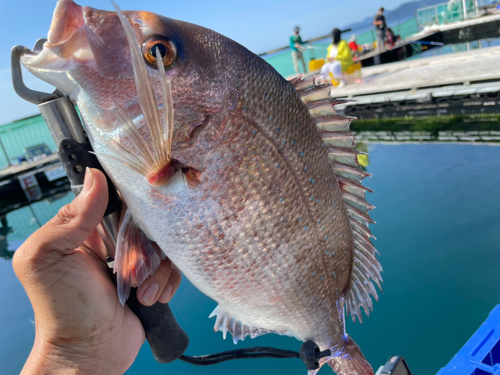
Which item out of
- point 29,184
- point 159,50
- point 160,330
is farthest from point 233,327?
point 29,184

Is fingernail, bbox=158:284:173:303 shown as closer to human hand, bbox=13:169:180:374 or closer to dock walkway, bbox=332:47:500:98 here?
human hand, bbox=13:169:180:374

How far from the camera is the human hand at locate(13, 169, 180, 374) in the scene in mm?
1031

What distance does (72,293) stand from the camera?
1.09 metres

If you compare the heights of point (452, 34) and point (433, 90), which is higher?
point (452, 34)

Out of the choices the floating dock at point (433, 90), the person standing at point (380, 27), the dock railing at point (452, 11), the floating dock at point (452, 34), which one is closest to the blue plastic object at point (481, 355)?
the floating dock at point (433, 90)

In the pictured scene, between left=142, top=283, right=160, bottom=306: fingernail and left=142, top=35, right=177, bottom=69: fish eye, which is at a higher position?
left=142, top=35, right=177, bottom=69: fish eye

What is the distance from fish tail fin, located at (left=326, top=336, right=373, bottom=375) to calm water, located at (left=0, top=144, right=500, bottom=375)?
1.50 meters

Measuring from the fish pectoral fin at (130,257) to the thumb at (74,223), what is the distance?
96mm

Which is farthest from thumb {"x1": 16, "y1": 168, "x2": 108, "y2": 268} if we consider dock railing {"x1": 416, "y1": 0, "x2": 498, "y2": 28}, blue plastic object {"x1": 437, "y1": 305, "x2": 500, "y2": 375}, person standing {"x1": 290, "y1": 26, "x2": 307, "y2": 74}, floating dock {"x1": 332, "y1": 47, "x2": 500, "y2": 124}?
dock railing {"x1": 416, "y1": 0, "x2": 498, "y2": 28}

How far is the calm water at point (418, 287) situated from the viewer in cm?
279

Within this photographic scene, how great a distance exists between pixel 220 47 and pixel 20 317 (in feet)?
15.3

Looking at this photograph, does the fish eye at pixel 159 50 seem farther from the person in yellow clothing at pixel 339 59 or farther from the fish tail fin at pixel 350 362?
the person in yellow clothing at pixel 339 59

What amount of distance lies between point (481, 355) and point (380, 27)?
50.3 feet

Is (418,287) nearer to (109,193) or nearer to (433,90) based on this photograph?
(109,193)
